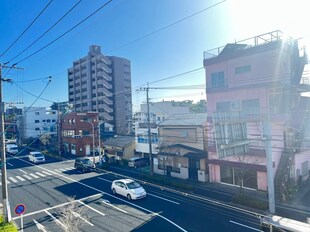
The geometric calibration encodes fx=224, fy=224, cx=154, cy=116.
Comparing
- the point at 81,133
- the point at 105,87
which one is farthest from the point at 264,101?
the point at 105,87

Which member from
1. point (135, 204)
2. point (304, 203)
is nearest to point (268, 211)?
point (304, 203)

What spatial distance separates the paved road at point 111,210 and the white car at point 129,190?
1.34ft

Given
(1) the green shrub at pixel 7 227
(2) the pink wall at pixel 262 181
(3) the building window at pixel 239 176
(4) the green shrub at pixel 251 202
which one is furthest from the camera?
(3) the building window at pixel 239 176

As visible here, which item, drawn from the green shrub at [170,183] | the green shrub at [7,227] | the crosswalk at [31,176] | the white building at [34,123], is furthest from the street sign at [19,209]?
the white building at [34,123]

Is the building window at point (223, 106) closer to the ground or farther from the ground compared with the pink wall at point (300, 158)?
farther from the ground

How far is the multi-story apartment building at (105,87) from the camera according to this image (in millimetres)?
65750

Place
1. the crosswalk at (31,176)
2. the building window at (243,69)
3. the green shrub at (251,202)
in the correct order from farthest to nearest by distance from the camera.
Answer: the crosswalk at (31,176)
the building window at (243,69)
the green shrub at (251,202)

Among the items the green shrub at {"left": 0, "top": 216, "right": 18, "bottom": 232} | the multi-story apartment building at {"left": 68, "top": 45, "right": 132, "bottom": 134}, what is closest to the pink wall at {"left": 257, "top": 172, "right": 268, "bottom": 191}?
the green shrub at {"left": 0, "top": 216, "right": 18, "bottom": 232}

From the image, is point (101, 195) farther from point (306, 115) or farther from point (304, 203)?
point (306, 115)

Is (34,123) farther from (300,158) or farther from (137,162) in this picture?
(300,158)

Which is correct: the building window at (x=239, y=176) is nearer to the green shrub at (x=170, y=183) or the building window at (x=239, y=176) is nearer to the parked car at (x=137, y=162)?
the green shrub at (x=170, y=183)

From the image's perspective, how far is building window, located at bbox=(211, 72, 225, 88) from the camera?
72.3 ft

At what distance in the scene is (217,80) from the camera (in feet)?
73.6

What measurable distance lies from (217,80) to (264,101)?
5214 millimetres
